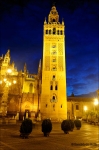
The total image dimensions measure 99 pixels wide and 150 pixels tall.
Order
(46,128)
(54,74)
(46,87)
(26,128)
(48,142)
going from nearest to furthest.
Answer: (48,142) < (26,128) < (46,128) < (46,87) < (54,74)

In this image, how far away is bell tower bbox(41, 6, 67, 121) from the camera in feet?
122

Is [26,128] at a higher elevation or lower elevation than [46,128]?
higher

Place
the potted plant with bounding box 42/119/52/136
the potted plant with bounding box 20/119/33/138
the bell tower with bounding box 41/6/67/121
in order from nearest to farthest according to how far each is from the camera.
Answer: the potted plant with bounding box 20/119/33/138 < the potted plant with bounding box 42/119/52/136 < the bell tower with bounding box 41/6/67/121

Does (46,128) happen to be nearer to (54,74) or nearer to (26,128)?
(26,128)

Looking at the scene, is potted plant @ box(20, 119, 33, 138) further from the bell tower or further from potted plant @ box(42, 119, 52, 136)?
the bell tower

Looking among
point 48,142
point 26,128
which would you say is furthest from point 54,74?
point 48,142

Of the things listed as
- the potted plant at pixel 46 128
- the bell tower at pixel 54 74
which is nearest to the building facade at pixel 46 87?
the bell tower at pixel 54 74

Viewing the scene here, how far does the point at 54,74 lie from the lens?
130 feet

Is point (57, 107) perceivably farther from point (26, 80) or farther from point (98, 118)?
point (26, 80)

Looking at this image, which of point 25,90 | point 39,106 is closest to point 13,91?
point 25,90

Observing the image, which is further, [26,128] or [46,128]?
[46,128]

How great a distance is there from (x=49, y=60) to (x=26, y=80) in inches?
374

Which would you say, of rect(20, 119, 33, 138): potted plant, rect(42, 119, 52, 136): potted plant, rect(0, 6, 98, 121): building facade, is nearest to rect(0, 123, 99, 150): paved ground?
rect(20, 119, 33, 138): potted plant

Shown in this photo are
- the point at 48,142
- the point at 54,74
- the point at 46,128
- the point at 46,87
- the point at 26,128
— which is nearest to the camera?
the point at 48,142
